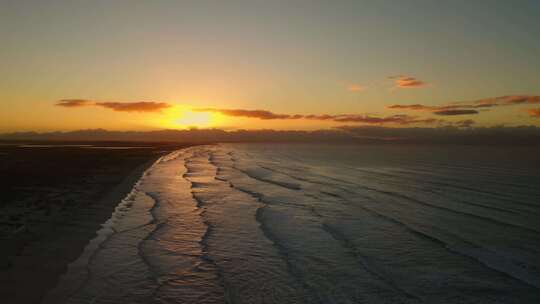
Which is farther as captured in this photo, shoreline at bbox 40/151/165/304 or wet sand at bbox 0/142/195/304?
wet sand at bbox 0/142/195/304

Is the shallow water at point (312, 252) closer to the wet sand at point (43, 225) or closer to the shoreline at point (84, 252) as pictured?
the shoreline at point (84, 252)

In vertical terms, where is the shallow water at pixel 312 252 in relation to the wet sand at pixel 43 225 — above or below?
below

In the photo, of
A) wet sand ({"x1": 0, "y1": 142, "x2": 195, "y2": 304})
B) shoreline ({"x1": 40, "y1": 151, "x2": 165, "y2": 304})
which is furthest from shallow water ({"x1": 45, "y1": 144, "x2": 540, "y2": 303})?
wet sand ({"x1": 0, "y1": 142, "x2": 195, "y2": 304})

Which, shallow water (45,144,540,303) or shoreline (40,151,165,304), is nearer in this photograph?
shoreline (40,151,165,304)

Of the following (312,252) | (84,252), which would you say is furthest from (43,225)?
(312,252)

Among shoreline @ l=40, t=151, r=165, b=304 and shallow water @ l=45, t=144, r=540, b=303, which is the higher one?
shoreline @ l=40, t=151, r=165, b=304

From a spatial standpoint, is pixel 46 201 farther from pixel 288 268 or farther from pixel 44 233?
pixel 288 268

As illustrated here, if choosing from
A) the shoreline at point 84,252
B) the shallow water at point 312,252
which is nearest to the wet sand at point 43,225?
the shoreline at point 84,252

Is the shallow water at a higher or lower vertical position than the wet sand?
lower

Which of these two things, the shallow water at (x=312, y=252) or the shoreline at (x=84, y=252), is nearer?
the shoreline at (x=84, y=252)

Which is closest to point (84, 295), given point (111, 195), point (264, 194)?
point (111, 195)

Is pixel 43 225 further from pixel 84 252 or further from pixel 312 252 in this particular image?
pixel 312 252

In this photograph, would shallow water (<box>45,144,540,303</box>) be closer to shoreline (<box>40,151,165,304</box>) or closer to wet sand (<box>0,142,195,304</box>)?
shoreline (<box>40,151,165,304</box>)
